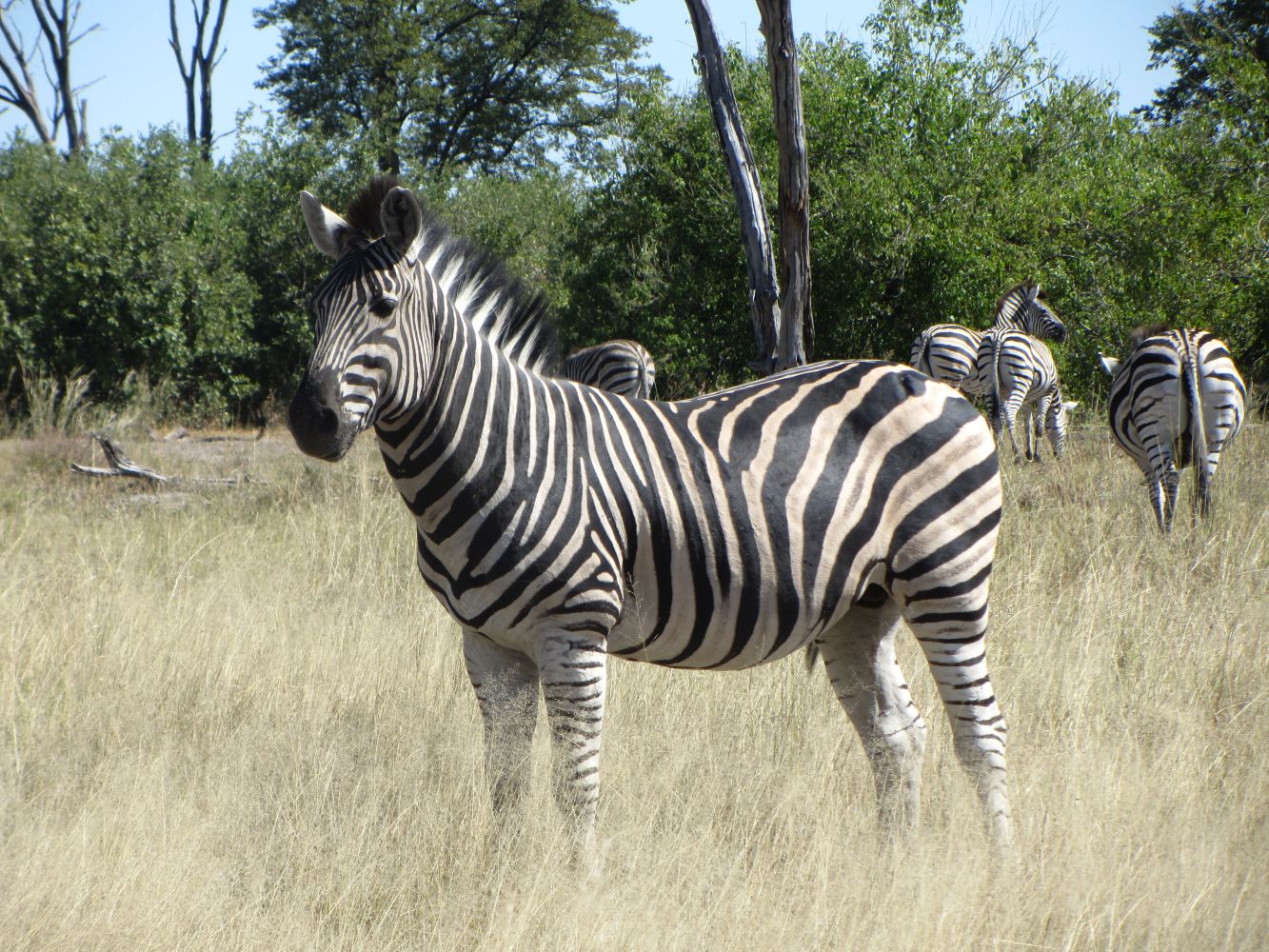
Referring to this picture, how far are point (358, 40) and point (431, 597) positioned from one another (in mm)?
22830

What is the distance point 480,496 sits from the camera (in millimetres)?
3027

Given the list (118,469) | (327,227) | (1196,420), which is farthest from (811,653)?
(118,469)

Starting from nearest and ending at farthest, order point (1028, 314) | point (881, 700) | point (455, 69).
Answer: point (881, 700), point (1028, 314), point (455, 69)

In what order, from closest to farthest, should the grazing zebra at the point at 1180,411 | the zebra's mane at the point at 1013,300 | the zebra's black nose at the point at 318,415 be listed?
the zebra's black nose at the point at 318,415
the grazing zebra at the point at 1180,411
the zebra's mane at the point at 1013,300

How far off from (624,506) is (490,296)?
84 centimetres

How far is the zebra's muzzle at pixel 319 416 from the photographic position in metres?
2.73

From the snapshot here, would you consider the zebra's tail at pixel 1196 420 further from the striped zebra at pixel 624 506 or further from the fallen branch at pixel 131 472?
the fallen branch at pixel 131 472

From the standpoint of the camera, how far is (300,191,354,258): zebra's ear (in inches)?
120

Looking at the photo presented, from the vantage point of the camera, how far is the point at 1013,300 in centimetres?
1257

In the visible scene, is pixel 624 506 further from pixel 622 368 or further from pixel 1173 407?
pixel 622 368

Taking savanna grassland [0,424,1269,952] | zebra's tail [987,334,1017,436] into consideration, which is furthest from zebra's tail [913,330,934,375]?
savanna grassland [0,424,1269,952]

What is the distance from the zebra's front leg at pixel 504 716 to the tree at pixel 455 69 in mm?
22367

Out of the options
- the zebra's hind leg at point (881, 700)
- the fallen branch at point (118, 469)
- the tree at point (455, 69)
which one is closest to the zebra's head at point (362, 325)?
the zebra's hind leg at point (881, 700)

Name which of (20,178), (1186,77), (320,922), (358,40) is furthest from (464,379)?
(1186,77)
